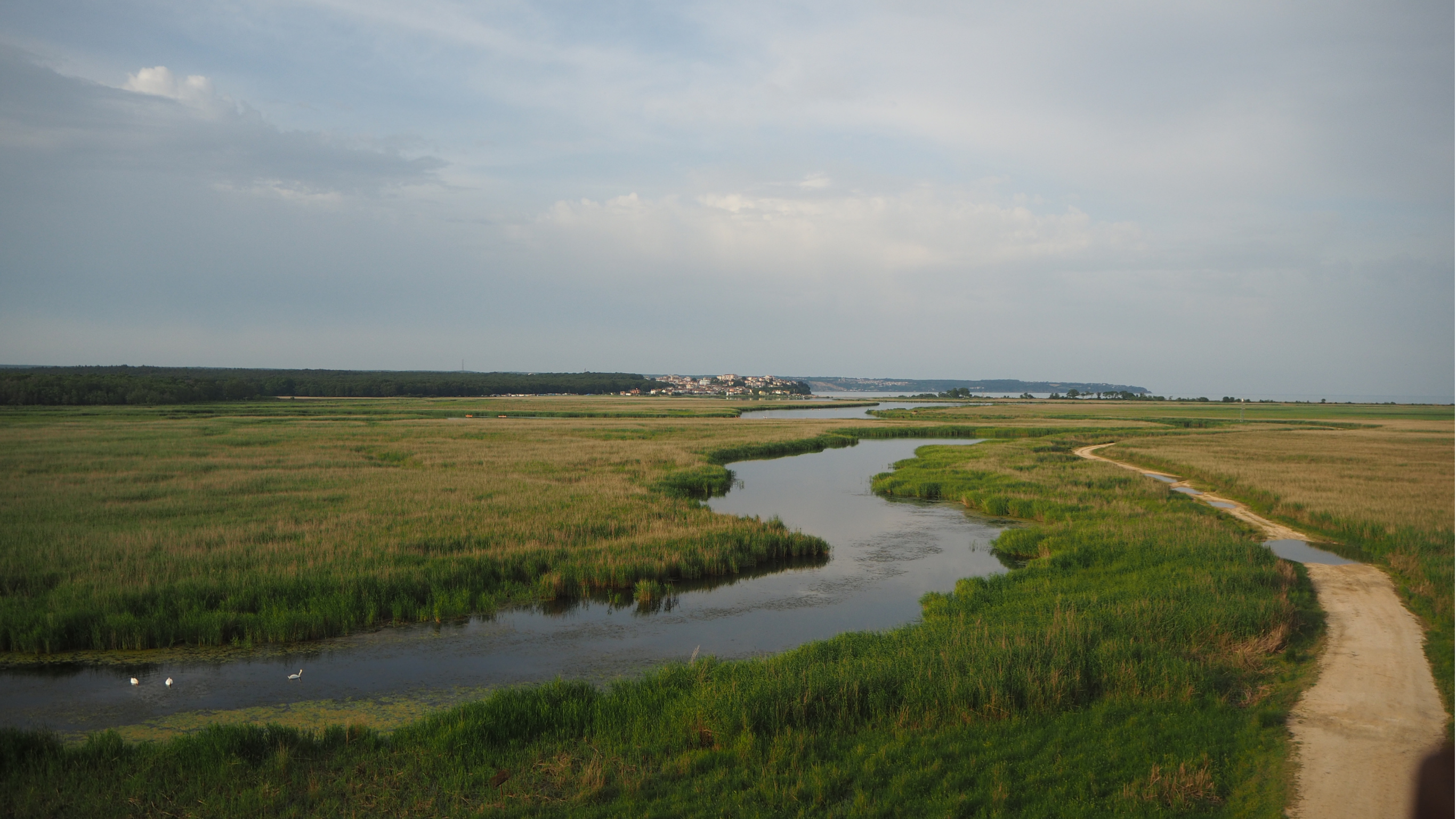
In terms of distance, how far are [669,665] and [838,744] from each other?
13.6 ft

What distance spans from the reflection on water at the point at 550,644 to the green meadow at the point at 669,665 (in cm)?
98

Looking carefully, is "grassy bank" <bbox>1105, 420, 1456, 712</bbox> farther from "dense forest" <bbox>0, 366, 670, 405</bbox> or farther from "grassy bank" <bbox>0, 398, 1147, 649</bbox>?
"dense forest" <bbox>0, 366, 670, 405</bbox>

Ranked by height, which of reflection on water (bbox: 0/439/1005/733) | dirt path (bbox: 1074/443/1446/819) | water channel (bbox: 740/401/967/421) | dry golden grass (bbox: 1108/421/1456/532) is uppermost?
dry golden grass (bbox: 1108/421/1456/532)

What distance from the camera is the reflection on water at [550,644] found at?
442 inches

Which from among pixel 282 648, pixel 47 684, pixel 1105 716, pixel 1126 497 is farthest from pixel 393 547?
pixel 1126 497

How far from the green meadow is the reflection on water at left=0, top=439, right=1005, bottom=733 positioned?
3.20ft

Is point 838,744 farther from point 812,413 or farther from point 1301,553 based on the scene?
point 812,413

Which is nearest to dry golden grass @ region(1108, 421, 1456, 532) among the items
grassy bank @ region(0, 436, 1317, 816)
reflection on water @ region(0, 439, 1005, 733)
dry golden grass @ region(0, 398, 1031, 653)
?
grassy bank @ region(0, 436, 1317, 816)

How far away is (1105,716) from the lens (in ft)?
29.9

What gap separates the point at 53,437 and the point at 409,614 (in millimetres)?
44941

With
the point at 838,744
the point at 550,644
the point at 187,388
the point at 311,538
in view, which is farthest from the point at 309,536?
the point at 187,388

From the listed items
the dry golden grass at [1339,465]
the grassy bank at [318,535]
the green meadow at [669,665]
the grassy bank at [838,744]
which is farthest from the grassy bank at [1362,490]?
the grassy bank at [318,535]

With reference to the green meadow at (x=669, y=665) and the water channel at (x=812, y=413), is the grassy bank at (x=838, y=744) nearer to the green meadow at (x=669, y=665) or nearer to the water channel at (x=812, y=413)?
the green meadow at (x=669, y=665)

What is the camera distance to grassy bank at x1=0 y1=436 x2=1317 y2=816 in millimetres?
7281
